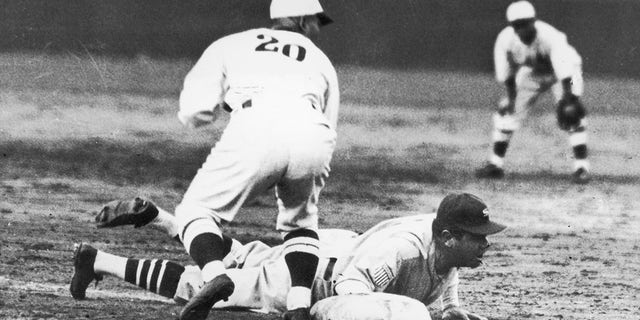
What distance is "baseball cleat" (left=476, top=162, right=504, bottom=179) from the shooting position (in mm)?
7752

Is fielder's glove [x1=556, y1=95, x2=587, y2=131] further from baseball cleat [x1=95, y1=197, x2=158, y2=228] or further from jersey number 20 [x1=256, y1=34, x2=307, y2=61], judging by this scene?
baseball cleat [x1=95, y1=197, x2=158, y2=228]

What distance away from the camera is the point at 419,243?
3.93 meters

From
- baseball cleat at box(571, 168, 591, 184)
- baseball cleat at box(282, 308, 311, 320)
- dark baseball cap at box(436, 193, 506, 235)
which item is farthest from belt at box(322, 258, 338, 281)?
baseball cleat at box(571, 168, 591, 184)

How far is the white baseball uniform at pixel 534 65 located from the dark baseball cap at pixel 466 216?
4.15 meters

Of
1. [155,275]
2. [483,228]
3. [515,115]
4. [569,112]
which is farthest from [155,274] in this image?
[515,115]

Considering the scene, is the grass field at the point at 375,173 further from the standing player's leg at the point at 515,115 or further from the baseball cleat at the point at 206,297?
the baseball cleat at the point at 206,297

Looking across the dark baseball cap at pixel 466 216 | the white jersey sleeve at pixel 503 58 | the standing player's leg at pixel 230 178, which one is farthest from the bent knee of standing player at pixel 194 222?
the white jersey sleeve at pixel 503 58

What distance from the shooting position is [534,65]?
8.22 m

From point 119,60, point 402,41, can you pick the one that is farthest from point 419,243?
point 402,41

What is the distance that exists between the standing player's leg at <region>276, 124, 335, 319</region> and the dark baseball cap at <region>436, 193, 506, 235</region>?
0.56 metres

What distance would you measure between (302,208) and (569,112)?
13.6ft

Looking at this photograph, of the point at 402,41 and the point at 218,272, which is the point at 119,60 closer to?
the point at 402,41

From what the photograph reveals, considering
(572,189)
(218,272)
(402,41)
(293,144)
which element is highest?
(293,144)

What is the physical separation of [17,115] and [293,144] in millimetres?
3462
